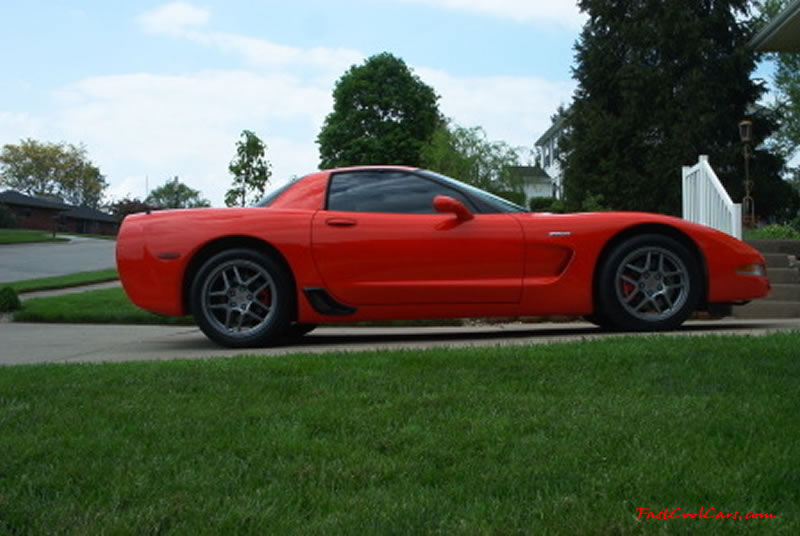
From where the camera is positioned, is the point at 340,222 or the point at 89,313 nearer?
the point at 340,222

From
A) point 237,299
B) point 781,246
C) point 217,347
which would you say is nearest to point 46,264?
point 217,347

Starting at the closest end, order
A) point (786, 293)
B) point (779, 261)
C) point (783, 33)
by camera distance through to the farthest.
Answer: point (786, 293), point (779, 261), point (783, 33)

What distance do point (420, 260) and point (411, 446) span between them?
3116mm

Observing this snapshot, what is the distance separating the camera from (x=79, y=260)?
27.1 meters

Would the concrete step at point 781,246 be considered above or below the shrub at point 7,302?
above

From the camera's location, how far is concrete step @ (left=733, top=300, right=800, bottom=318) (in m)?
8.20

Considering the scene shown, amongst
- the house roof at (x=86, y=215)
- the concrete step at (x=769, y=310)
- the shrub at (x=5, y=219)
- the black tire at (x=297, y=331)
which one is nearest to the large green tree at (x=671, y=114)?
the concrete step at (x=769, y=310)

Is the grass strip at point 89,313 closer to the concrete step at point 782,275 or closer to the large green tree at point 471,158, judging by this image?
the concrete step at point 782,275

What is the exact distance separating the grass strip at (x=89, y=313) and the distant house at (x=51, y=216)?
49675 millimetres

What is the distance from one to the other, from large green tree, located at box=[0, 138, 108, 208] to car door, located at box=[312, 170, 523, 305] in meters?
88.5

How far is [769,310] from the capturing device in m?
8.23

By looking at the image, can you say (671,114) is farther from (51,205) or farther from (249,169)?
(51,205)

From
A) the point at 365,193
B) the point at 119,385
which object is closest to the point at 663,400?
the point at 119,385

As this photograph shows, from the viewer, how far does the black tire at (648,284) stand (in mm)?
5902
